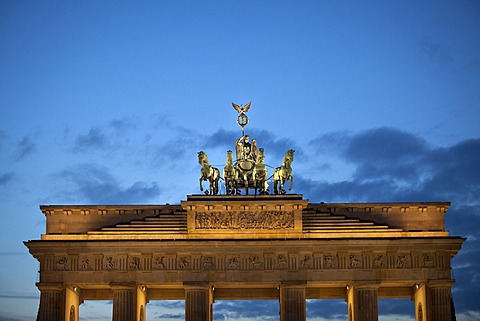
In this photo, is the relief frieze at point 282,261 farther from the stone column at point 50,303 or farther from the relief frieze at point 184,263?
the stone column at point 50,303

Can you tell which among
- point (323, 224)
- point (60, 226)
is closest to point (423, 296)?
point (323, 224)

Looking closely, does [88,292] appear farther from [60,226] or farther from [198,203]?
[198,203]

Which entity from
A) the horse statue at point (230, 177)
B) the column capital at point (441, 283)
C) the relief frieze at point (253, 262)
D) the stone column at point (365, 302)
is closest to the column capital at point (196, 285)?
the relief frieze at point (253, 262)

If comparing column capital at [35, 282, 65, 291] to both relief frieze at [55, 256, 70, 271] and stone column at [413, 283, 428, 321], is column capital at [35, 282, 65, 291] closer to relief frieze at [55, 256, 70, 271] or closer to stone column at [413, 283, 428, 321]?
relief frieze at [55, 256, 70, 271]

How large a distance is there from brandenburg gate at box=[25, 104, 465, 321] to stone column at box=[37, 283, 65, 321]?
0.06 metres

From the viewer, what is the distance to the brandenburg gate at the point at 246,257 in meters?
67.2

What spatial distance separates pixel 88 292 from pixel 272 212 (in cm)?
1251

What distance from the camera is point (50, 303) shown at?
67.1 metres

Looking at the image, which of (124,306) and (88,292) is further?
(88,292)

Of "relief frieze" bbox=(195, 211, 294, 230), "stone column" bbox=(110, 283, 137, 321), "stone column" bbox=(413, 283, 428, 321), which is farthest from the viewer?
"relief frieze" bbox=(195, 211, 294, 230)

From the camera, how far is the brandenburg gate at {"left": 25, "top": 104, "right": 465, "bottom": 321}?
67250mm

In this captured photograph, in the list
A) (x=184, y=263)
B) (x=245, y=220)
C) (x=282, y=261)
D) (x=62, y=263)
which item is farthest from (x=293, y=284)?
(x=62, y=263)

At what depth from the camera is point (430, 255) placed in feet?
222

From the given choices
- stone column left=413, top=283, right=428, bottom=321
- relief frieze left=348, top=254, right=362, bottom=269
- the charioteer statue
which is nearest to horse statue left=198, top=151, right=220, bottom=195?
the charioteer statue
